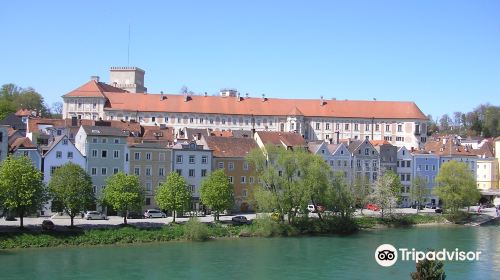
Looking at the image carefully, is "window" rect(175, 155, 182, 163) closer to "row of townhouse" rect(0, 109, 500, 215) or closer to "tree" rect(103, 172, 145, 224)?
"row of townhouse" rect(0, 109, 500, 215)

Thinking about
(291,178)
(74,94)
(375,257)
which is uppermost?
(74,94)

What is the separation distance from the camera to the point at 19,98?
113062 millimetres

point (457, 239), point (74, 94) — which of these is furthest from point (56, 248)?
point (74, 94)

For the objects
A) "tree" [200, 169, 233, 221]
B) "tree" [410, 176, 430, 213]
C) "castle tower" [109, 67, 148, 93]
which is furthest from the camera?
"castle tower" [109, 67, 148, 93]

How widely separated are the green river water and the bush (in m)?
0.96

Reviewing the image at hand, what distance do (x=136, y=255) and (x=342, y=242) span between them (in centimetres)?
1571

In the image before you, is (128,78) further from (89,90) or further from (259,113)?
(259,113)

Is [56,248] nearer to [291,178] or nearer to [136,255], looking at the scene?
[136,255]

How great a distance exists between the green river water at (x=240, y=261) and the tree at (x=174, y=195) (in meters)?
4.30

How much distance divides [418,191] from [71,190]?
39831 mm

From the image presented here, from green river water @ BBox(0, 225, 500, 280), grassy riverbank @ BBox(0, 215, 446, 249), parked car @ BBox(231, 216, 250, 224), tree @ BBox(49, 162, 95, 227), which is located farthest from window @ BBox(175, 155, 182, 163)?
tree @ BBox(49, 162, 95, 227)

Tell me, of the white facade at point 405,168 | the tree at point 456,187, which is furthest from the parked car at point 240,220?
the white facade at point 405,168

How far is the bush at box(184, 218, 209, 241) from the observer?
48.5 metres

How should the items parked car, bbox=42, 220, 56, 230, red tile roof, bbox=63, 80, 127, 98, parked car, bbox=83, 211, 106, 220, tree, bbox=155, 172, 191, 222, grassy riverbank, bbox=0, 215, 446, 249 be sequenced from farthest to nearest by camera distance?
red tile roof, bbox=63, 80, 127, 98
parked car, bbox=83, 211, 106, 220
tree, bbox=155, 172, 191, 222
parked car, bbox=42, 220, 56, 230
grassy riverbank, bbox=0, 215, 446, 249
